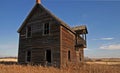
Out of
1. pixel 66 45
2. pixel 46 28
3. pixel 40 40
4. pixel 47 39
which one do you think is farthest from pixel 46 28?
pixel 66 45

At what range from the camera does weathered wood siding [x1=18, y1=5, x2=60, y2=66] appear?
69.9 feet

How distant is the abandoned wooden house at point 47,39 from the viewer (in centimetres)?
2120

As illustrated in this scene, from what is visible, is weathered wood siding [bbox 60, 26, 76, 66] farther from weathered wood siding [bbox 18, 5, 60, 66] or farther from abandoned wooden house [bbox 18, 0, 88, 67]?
weathered wood siding [bbox 18, 5, 60, 66]

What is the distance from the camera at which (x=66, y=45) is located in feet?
72.9

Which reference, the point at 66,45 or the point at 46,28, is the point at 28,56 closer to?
the point at 46,28

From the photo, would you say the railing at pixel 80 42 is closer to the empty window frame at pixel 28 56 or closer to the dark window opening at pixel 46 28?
the dark window opening at pixel 46 28

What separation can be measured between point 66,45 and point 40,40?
11.6 feet

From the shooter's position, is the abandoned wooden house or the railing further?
the railing

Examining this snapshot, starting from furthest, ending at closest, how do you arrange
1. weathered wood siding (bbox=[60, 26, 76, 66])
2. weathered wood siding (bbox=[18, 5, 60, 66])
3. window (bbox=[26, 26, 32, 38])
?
1. window (bbox=[26, 26, 32, 38])
2. weathered wood siding (bbox=[18, 5, 60, 66])
3. weathered wood siding (bbox=[60, 26, 76, 66])

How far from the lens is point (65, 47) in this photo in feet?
72.1

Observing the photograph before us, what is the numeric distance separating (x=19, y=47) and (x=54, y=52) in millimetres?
6857

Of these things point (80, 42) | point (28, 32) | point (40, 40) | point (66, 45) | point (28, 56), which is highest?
point (28, 32)

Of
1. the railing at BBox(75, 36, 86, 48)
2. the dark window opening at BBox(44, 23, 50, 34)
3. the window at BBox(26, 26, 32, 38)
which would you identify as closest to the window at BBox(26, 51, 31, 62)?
the window at BBox(26, 26, 32, 38)

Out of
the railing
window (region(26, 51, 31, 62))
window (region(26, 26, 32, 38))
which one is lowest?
window (region(26, 51, 31, 62))
